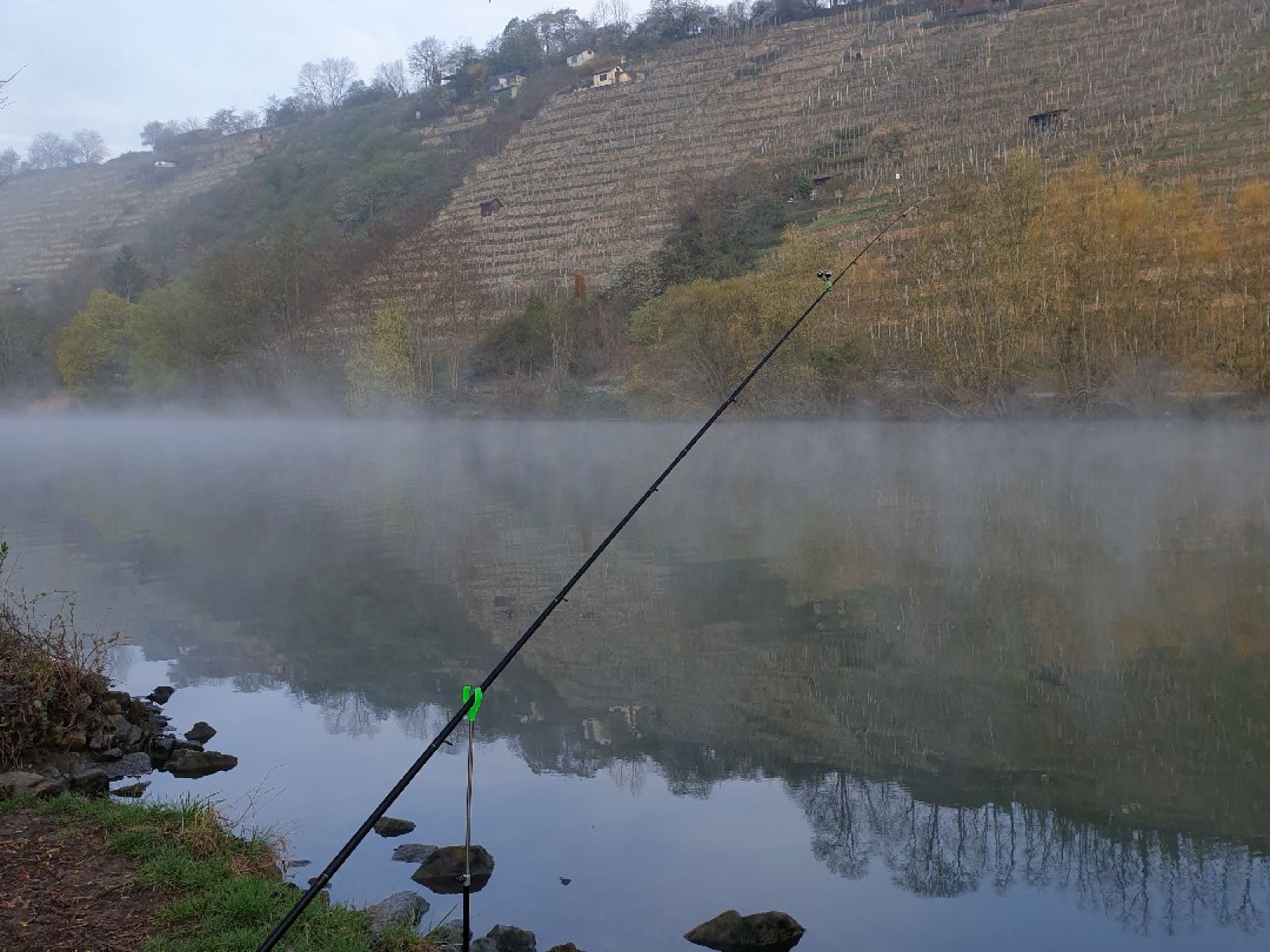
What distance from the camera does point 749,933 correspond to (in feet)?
18.2

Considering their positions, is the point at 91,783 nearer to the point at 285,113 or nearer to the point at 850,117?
the point at 850,117

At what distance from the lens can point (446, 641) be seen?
12.0 m

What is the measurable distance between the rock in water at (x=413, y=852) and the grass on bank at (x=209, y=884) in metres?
0.78

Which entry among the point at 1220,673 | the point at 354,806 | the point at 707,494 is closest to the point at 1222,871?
the point at 1220,673

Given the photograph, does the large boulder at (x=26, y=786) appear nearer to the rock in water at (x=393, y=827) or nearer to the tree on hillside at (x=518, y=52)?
the rock in water at (x=393, y=827)

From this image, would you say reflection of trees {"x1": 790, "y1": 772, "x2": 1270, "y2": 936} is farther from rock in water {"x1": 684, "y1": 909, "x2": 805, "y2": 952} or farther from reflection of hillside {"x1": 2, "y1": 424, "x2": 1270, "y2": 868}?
rock in water {"x1": 684, "y1": 909, "x2": 805, "y2": 952}

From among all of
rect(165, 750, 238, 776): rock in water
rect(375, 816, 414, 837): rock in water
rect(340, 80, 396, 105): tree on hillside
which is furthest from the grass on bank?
rect(340, 80, 396, 105): tree on hillside

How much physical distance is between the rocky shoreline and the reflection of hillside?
1.35 metres

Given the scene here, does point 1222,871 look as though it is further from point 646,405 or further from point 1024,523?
point 646,405

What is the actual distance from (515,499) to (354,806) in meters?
16.5

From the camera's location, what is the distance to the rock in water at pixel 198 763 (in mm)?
8102

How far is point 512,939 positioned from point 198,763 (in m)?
3.84

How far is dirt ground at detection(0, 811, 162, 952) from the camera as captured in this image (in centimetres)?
448

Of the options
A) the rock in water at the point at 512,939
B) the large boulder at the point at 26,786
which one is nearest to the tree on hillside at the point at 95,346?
the large boulder at the point at 26,786
